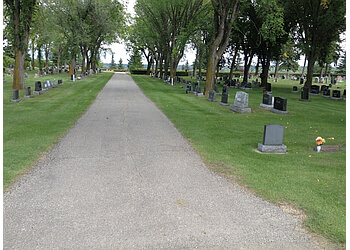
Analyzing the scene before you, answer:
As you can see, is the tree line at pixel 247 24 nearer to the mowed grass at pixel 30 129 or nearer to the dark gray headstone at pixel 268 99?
the dark gray headstone at pixel 268 99

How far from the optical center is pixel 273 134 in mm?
8508

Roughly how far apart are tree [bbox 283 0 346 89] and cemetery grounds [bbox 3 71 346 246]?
14.4 metres

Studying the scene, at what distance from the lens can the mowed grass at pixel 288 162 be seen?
5055mm

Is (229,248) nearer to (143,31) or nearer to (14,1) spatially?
(14,1)

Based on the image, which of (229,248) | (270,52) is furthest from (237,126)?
(270,52)

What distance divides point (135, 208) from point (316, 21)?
2869cm

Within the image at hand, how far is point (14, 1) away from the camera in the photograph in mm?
22672

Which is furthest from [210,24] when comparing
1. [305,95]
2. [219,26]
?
[305,95]

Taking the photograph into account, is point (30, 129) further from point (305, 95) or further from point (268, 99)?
point (305, 95)

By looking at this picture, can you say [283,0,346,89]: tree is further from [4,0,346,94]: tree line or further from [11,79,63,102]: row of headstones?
[11,79,63,102]: row of headstones

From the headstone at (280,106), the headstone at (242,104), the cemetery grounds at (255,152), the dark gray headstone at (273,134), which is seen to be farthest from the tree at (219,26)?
the dark gray headstone at (273,134)

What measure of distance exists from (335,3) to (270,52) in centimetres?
1139

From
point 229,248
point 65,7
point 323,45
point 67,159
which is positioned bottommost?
point 229,248

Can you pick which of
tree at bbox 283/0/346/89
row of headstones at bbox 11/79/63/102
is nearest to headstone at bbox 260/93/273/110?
tree at bbox 283/0/346/89
